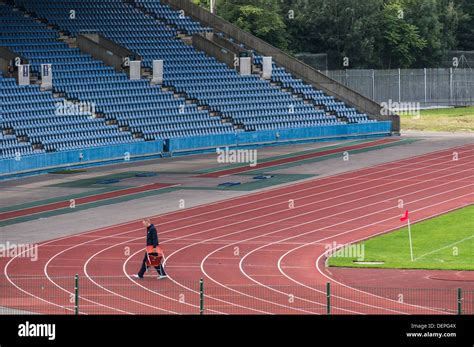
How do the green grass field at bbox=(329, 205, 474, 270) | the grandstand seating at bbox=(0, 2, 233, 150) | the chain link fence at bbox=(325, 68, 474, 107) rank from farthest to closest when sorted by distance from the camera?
the chain link fence at bbox=(325, 68, 474, 107), the grandstand seating at bbox=(0, 2, 233, 150), the green grass field at bbox=(329, 205, 474, 270)

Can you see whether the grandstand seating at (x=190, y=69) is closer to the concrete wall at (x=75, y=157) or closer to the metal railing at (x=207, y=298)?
the concrete wall at (x=75, y=157)

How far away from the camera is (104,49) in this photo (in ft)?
205

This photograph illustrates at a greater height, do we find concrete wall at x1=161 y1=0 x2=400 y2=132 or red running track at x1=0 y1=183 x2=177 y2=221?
concrete wall at x1=161 y1=0 x2=400 y2=132

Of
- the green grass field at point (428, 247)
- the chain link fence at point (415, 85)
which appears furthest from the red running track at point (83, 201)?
the chain link fence at point (415, 85)

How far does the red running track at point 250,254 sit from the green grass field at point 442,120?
23.8 meters

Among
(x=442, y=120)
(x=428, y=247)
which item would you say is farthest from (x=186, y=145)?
(x=428, y=247)

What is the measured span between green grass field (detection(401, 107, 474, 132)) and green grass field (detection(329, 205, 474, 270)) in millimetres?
35228

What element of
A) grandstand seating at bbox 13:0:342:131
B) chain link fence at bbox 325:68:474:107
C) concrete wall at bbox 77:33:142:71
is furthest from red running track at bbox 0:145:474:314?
chain link fence at bbox 325:68:474:107

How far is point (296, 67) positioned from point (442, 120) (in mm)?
11691

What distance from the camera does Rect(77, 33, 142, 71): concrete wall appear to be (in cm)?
6238

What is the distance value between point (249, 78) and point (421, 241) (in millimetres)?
35525

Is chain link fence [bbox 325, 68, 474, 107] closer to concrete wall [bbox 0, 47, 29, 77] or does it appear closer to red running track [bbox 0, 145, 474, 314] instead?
concrete wall [bbox 0, 47, 29, 77]

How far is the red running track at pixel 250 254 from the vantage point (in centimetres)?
2547
